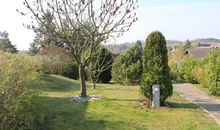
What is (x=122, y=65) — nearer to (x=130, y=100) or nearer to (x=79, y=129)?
(x=130, y=100)

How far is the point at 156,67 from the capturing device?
12.4 meters

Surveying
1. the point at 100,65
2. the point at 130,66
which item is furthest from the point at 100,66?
the point at 130,66

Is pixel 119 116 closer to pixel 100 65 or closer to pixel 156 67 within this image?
pixel 156 67

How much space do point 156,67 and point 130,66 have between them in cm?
1093

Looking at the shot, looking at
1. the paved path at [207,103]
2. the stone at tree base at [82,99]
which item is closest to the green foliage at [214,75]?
the paved path at [207,103]

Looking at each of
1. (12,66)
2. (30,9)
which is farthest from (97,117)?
(30,9)

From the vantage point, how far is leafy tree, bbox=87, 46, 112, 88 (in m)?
20.4

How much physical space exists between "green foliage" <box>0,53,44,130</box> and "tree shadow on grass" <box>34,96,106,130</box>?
0.68m

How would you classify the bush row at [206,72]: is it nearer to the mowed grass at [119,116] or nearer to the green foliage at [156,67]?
the mowed grass at [119,116]

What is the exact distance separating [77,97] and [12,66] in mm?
4770

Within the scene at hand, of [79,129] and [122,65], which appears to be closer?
[79,129]

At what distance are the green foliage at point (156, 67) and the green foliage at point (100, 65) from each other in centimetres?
548

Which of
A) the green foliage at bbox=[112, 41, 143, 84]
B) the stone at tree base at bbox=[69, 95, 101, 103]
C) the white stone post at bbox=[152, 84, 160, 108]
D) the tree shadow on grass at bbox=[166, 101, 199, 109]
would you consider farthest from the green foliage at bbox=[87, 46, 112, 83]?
the white stone post at bbox=[152, 84, 160, 108]

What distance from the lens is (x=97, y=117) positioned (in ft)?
34.8
